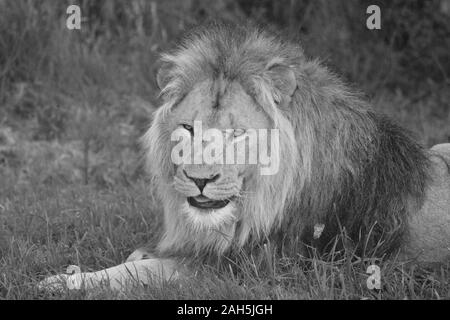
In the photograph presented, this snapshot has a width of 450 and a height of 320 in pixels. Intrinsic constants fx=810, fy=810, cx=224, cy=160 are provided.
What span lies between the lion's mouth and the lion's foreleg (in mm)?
434

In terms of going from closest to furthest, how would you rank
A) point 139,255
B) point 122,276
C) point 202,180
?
point 202,180, point 122,276, point 139,255

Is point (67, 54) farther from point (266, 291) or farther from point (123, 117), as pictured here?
point (266, 291)

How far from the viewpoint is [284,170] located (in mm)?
4180

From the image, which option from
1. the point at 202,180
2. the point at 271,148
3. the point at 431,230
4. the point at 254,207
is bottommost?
the point at 431,230

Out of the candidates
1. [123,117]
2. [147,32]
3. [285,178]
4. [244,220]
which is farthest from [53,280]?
[147,32]

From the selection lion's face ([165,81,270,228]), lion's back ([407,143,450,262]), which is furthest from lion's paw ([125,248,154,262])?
lion's back ([407,143,450,262])

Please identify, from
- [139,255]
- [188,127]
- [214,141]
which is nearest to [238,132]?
[214,141]

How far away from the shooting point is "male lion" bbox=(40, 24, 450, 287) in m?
4.11

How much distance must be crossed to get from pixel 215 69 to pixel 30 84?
4.17 metres

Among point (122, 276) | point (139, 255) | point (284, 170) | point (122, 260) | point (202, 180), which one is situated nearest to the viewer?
point (202, 180)

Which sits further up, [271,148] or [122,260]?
[271,148]

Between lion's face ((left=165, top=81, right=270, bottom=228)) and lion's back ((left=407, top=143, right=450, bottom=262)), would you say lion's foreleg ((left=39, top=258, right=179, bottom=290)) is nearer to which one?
lion's face ((left=165, top=81, right=270, bottom=228))

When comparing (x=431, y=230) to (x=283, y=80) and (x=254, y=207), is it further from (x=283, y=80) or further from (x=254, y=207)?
(x=283, y=80)

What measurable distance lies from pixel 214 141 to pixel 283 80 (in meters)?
0.50
